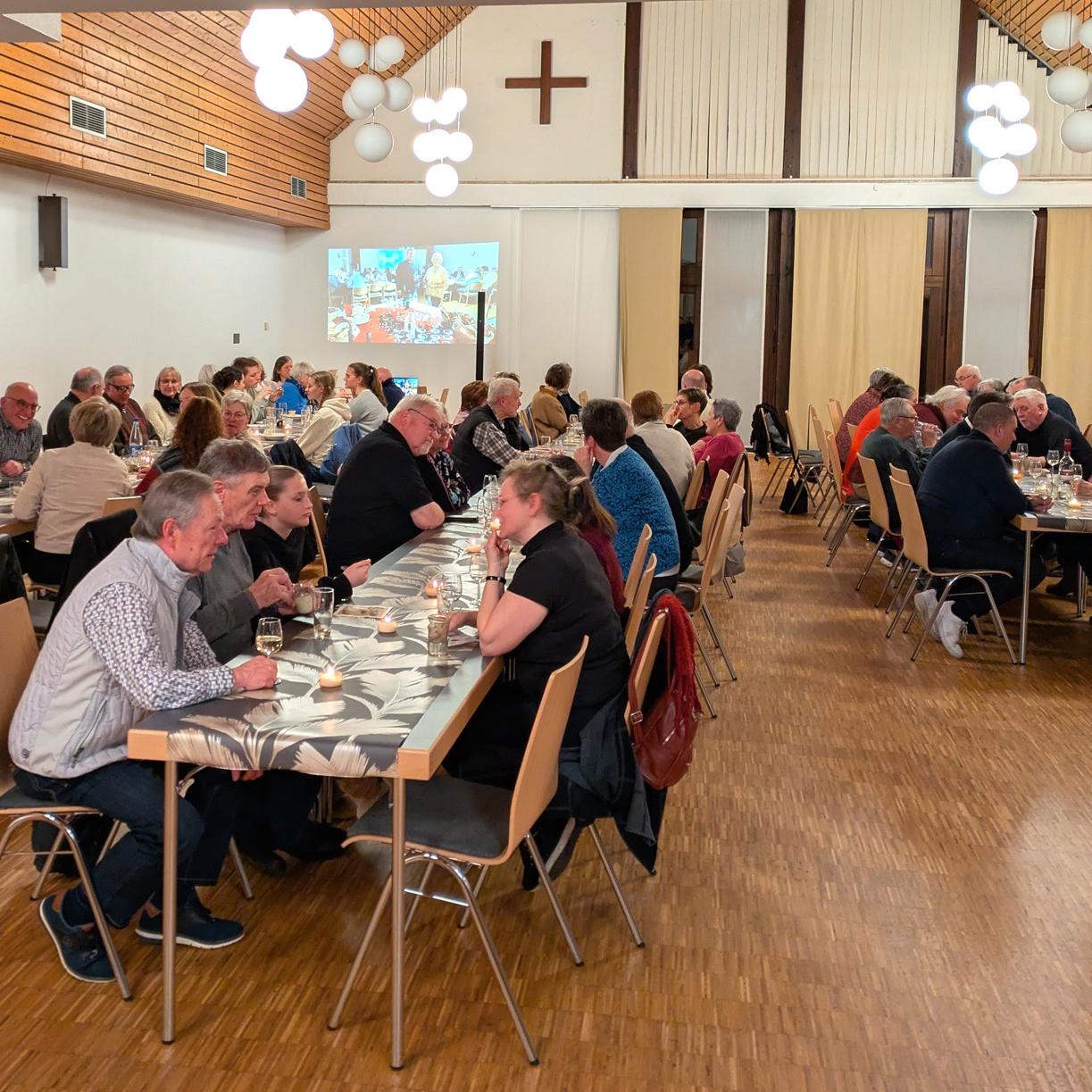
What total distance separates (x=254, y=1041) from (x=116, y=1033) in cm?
32

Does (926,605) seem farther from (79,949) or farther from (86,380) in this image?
(86,380)

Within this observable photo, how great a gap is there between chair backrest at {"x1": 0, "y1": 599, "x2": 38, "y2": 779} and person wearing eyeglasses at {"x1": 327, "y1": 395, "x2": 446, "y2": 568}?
6.98 feet

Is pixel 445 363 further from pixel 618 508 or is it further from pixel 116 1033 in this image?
pixel 116 1033

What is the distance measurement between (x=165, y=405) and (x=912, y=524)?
6833 millimetres

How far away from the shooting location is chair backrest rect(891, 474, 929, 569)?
6.29 meters

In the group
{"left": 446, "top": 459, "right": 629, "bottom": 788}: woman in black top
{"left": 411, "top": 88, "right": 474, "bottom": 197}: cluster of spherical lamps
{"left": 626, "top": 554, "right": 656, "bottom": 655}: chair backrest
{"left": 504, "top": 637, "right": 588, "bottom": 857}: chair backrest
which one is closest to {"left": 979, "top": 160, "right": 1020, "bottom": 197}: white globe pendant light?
{"left": 411, "top": 88, "right": 474, "bottom": 197}: cluster of spherical lamps

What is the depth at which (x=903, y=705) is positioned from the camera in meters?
5.66

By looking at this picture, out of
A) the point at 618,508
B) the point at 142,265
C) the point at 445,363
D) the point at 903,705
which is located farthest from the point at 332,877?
the point at 445,363

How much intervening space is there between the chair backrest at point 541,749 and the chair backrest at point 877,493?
16.3 ft

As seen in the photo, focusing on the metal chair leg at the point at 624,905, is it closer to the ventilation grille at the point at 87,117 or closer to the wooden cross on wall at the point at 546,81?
the ventilation grille at the point at 87,117

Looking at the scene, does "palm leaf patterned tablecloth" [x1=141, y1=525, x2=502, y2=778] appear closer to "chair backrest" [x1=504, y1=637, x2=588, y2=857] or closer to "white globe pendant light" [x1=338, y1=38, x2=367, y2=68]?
"chair backrest" [x1=504, y1=637, x2=588, y2=857]

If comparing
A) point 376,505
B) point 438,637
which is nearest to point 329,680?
point 438,637

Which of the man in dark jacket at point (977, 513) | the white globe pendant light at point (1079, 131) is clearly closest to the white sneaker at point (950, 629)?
the man in dark jacket at point (977, 513)

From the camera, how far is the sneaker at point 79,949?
3.09m
